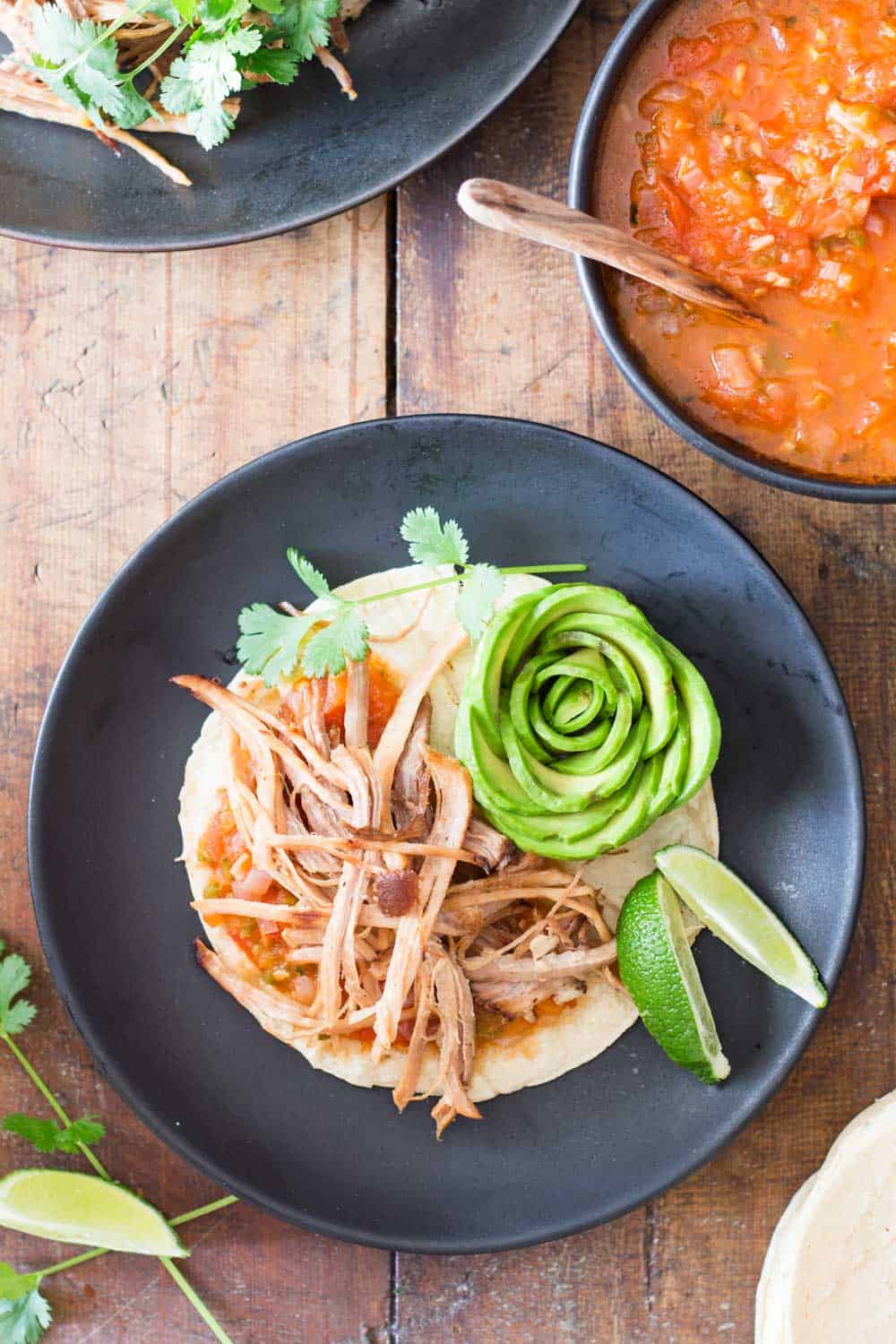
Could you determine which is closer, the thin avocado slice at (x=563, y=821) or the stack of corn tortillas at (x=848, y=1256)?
the thin avocado slice at (x=563, y=821)

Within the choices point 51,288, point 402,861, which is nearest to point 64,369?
point 51,288

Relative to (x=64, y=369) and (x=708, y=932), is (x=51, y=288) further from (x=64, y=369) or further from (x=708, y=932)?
(x=708, y=932)

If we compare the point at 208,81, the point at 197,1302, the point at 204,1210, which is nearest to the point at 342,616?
the point at 208,81

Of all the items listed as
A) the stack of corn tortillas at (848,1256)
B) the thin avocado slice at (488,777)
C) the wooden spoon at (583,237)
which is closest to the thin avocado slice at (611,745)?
the thin avocado slice at (488,777)

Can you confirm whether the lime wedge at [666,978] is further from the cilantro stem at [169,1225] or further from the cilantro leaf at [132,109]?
the cilantro leaf at [132,109]

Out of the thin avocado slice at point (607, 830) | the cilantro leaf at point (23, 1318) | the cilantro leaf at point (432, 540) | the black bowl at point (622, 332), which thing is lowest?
the cilantro leaf at point (23, 1318)

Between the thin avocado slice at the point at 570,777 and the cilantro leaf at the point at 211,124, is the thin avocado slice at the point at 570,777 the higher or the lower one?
the lower one

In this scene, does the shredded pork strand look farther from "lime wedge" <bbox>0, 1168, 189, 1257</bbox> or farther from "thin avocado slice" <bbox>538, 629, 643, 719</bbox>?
"lime wedge" <bbox>0, 1168, 189, 1257</bbox>
